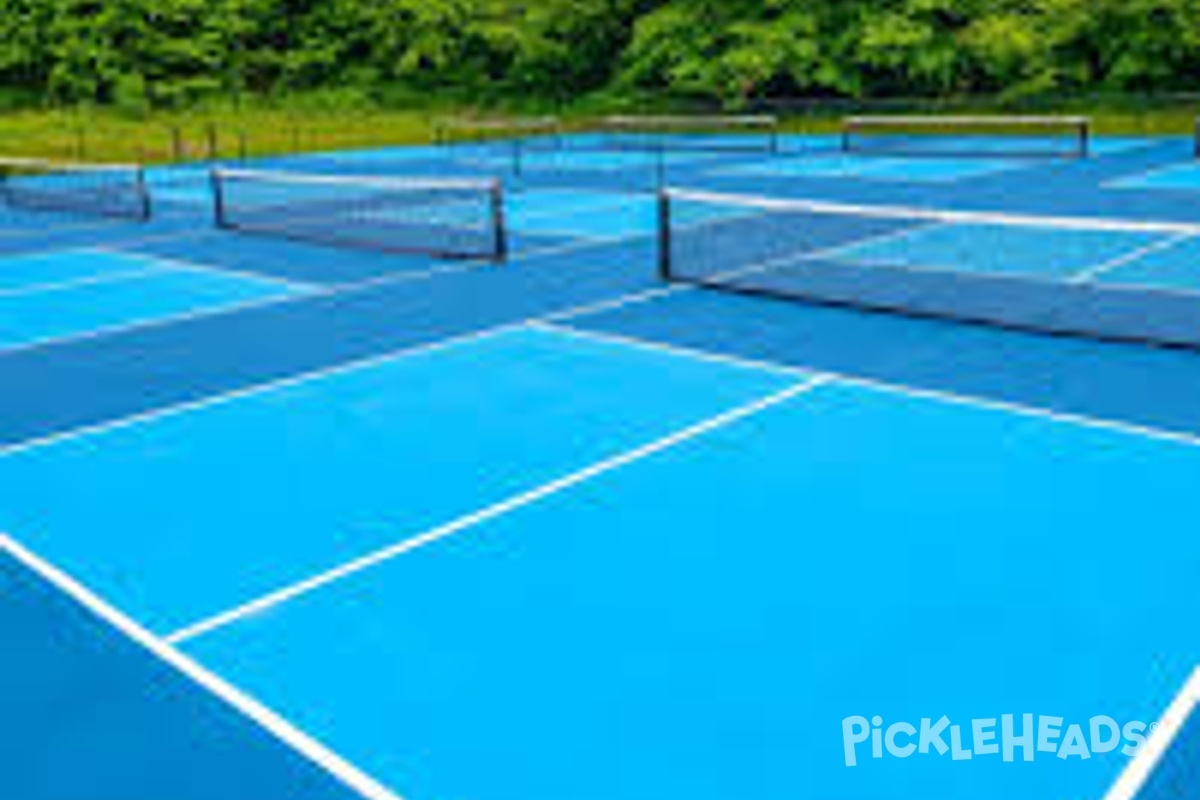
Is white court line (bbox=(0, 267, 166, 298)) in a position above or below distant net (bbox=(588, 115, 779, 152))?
below

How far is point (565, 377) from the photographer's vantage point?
10.0 meters

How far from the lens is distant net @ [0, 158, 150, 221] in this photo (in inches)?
861

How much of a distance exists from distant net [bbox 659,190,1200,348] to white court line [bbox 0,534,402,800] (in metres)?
8.08

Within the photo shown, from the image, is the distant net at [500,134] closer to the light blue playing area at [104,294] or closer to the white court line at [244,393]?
the light blue playing area at [104,294]

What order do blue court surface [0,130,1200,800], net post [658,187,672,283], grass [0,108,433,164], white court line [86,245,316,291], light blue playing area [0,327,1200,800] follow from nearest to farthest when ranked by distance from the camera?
blue court surface [0,130,1200,800] < light blue playing area [0,327,1200,800] < net post [658,187,672,283] < white court line [86,245,316,291] < grass [0,108,433,164]

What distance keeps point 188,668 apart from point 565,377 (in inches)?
200

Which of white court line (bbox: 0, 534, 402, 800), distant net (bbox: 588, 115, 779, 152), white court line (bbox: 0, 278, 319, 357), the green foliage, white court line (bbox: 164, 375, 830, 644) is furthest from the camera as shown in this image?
the green foliage

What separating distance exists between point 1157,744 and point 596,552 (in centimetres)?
288

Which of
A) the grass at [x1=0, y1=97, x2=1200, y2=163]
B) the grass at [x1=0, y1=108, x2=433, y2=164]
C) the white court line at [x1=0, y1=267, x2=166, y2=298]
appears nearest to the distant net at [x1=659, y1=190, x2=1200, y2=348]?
the white court line at [x1=0, y1=267, x2=166, y2=298]

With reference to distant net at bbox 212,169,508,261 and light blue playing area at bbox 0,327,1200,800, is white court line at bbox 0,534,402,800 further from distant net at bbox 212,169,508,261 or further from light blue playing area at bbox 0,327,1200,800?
distant net at bbox 212,169,508,261

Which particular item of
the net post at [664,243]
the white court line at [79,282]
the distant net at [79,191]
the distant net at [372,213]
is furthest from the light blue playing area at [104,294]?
the distant net at [79,191]

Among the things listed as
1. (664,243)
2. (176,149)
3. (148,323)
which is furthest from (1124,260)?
(176,149)

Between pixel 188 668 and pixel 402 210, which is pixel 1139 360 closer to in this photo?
pixel 188 668

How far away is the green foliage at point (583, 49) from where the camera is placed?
3525 cm
